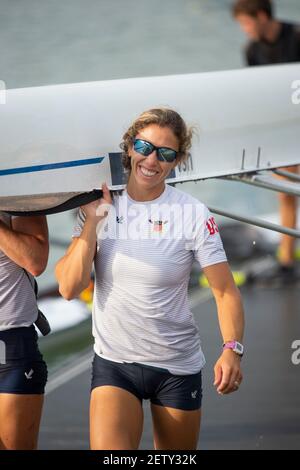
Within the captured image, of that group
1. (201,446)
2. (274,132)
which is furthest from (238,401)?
(274,132)

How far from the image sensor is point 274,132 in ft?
14.0

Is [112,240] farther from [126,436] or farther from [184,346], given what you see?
[126,436]

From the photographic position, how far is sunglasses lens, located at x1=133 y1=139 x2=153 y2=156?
3193 millimetres

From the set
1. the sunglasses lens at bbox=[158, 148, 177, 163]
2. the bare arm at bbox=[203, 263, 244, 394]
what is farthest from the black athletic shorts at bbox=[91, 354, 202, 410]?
the sunglasses lens at bbox=[158, 148, 177, 163]

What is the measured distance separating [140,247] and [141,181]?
21 cm

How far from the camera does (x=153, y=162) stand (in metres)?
3.19

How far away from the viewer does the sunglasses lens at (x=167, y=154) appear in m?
3.20

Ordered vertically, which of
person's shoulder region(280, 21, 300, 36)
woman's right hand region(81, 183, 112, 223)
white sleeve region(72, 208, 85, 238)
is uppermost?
person's shoulder region(280, 21, 300, 36)

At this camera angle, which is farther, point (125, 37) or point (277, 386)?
point (125, 37)

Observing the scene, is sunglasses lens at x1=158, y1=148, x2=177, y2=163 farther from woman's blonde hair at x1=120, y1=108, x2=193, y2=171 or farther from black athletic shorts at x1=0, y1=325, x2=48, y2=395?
black athletic shorts at x1=0, y1=325, x2=48, y2=395

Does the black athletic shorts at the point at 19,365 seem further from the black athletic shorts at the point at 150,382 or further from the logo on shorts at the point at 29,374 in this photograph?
the black athletic shorts at the point at 150,382

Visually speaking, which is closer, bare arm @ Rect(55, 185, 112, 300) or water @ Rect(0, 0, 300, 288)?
bare arm @ Rect(55, 185, 112, 300)

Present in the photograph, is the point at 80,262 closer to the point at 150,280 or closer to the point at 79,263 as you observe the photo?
the point at 79,263

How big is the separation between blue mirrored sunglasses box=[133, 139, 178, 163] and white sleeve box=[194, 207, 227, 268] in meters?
0.23
